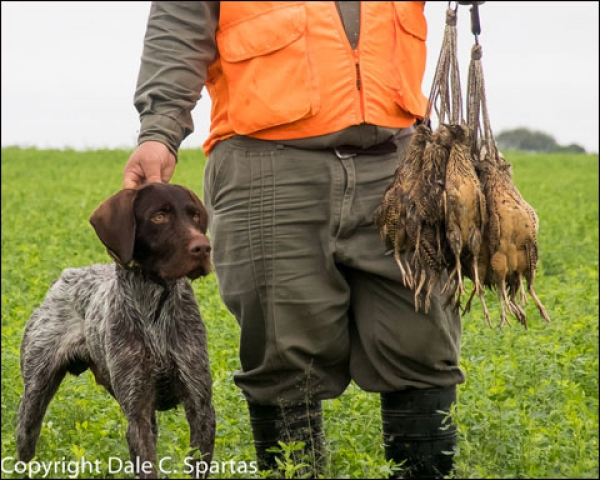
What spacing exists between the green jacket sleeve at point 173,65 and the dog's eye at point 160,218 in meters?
0.27

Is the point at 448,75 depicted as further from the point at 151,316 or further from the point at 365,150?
the point at 151,316

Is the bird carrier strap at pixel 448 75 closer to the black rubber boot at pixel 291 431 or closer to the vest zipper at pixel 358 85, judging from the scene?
the vest zipper at pixel 358 85

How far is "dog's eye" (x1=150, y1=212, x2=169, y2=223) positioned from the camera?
4.86m

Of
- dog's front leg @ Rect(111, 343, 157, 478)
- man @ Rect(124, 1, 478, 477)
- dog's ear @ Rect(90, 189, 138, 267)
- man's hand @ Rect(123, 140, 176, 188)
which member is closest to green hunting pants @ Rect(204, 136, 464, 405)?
man @ Rect(124, 1, 478, 477)

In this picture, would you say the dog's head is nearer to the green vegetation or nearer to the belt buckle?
the belt buckle

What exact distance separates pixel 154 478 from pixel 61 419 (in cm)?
207

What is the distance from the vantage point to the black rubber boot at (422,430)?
4.91 m

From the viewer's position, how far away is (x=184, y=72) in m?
4.72

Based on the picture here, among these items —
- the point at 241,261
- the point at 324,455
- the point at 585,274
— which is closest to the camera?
the point at 241,261

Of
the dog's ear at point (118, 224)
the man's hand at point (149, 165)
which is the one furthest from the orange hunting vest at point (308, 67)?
the dog's ear at point (118, 224)

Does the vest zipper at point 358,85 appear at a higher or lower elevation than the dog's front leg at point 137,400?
higher

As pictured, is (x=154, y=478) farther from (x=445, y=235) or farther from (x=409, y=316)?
(x=445, y=235)

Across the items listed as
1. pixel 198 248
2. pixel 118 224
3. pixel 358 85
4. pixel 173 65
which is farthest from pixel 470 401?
pixel 173 65

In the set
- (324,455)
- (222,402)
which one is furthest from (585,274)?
(324,455)
